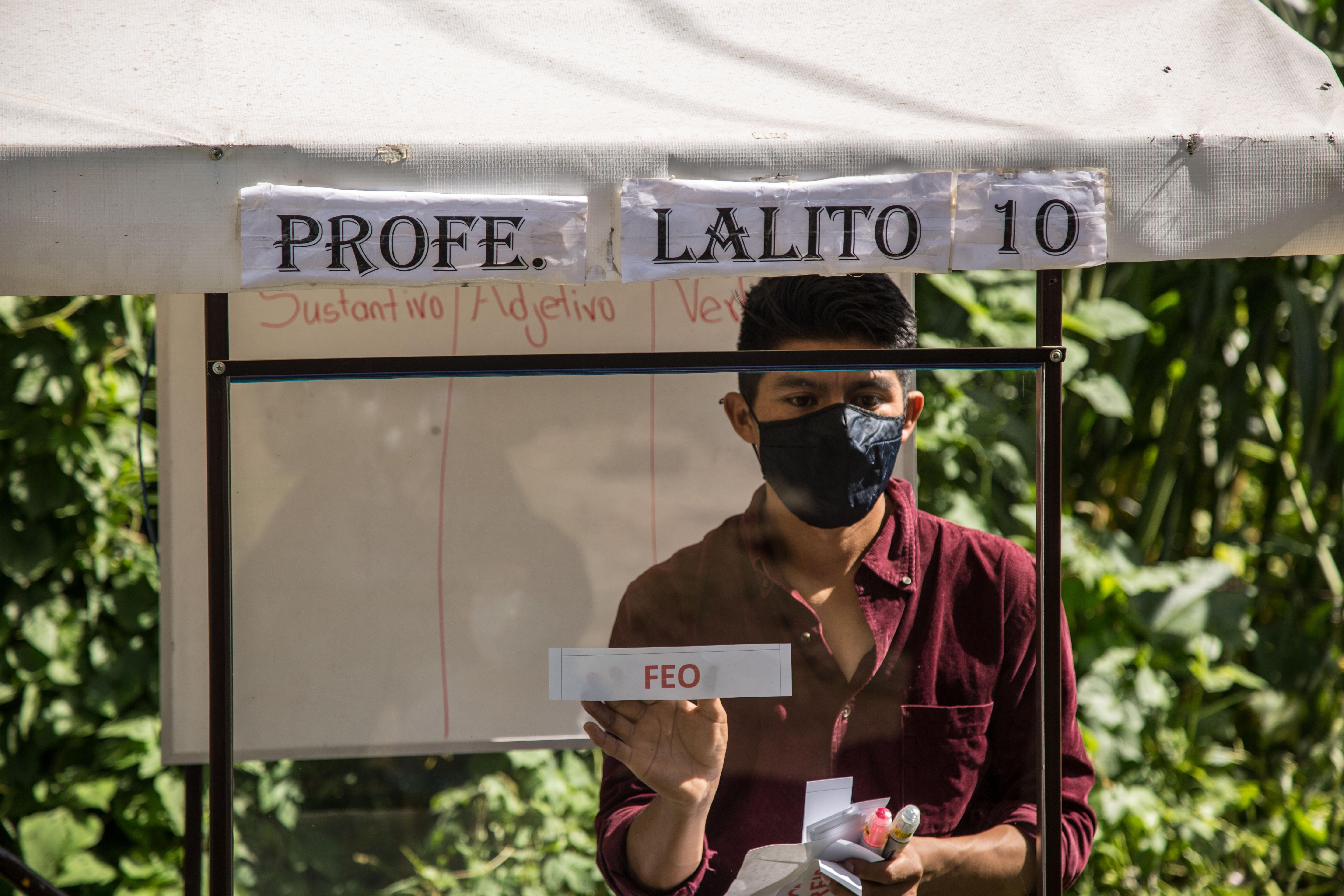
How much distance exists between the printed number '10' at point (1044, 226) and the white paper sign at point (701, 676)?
669 mm

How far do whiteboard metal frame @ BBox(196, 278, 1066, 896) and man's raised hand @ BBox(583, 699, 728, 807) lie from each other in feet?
1.61

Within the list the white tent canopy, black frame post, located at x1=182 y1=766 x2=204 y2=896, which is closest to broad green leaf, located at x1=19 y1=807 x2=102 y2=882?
black frame post, located at x1=182 y1=766 x2=204 y2=896

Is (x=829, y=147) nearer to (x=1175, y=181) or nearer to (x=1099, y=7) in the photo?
(x=1175, y=181)

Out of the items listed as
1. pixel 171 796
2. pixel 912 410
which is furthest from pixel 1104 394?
pixel 171 796

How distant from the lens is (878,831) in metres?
1.55

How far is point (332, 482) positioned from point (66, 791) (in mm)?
1461

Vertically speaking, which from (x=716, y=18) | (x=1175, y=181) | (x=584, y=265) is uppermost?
(x=716, y=18)

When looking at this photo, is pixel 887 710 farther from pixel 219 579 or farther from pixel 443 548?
pixel 219 579

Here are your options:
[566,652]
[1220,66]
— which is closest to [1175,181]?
[1220,66]

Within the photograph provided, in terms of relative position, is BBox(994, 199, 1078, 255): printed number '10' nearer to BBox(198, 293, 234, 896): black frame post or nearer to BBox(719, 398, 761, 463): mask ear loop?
BBox(719, 398, 761, 463): mask ear loop

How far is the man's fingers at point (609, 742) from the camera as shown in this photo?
155 cm

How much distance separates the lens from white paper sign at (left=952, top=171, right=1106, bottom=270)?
4.33ft

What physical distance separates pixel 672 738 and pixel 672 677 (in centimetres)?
9

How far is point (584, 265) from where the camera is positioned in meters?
1.31
